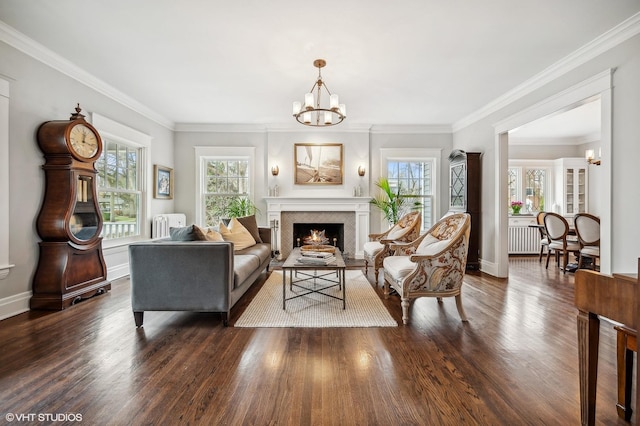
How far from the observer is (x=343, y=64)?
327cm

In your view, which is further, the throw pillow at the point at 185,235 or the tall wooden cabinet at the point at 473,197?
the tall wooden cabinet at the point at 473,197

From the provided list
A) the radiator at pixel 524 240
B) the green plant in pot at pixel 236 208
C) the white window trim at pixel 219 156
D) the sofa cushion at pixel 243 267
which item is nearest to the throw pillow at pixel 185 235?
the sofa cushion at pixel 243 267

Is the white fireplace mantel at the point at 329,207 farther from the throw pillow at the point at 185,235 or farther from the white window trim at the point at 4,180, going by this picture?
the white window trim at the point at 4,180

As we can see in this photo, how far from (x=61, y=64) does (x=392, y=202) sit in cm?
496

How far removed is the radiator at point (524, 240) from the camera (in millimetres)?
6461

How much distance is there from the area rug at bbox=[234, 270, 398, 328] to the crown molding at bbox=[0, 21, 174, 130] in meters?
3.28

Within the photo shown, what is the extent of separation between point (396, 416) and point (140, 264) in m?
2.21

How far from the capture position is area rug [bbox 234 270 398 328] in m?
2.60

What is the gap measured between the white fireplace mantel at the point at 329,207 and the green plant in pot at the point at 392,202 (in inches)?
11.1

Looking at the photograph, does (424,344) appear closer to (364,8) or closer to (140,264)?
(140,264)

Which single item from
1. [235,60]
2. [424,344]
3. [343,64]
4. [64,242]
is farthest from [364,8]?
[64,242]

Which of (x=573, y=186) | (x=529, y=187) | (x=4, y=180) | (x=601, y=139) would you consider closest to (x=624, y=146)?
(x=601, y=139)

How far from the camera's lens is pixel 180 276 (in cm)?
249

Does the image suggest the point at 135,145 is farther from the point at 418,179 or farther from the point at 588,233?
the point at 588,233
